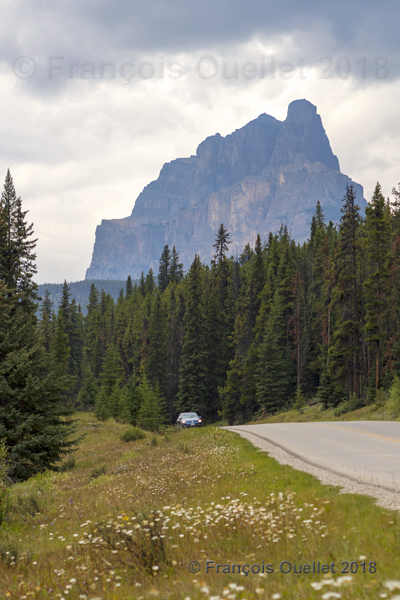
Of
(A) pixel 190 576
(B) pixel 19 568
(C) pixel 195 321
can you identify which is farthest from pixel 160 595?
(C) pixel 195 321

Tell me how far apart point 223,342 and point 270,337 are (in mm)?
14776

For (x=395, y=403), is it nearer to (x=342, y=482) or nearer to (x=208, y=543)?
(x=342, y=482)

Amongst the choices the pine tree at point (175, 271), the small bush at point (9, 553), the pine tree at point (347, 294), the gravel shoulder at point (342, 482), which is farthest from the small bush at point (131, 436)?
the pine tree at point (175, 271)

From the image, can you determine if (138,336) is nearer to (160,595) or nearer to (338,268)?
(338,268)

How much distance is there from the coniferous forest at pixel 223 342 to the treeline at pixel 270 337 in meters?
0.21

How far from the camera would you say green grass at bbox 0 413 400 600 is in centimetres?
435

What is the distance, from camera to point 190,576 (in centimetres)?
497

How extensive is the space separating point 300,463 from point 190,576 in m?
7.28

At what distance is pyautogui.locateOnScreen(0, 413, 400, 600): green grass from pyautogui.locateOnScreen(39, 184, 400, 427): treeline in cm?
2948

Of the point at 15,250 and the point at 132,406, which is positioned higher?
the point at 15,250

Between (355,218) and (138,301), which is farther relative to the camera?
(138,301)

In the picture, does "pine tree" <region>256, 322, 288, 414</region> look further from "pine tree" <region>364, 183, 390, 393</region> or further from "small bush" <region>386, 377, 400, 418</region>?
"small bush" <region>386, 377, 400, 418</region>

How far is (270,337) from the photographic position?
2442 inches

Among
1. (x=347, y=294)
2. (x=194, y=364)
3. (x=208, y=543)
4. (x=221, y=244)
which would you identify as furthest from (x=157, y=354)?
(x=208, y=543)
